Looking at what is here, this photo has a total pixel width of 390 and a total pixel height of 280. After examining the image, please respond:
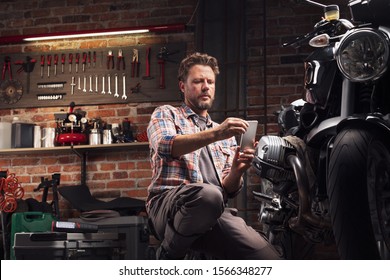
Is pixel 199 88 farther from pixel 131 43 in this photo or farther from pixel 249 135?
pixel 131 43

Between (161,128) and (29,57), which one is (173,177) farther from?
(29,57)

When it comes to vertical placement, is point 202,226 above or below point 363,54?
below

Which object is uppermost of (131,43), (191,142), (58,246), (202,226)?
(131,43)

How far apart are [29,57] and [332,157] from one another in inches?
136

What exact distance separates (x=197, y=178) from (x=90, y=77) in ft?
8.62

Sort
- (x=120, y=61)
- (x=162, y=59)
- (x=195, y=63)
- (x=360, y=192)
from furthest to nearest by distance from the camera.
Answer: (x=120, y=61) → (x=162, y=59) → (x=195, y=63) → (x=360, y=192)

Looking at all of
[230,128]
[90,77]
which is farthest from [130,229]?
[230,128]

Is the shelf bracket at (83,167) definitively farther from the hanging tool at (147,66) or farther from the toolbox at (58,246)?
the toolbox at (58,246)

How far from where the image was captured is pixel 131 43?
4762 mm

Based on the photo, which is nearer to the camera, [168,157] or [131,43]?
[168,157]

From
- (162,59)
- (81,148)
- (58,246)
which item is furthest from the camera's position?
(162,59)

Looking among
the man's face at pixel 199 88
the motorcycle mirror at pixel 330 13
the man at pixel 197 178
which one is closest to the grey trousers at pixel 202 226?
the man at pixel 197 178

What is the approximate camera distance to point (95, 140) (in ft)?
14.6
